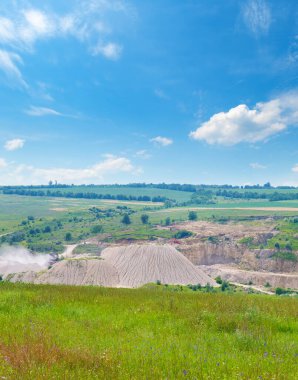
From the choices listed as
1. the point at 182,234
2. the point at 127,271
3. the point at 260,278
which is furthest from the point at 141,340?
the point at 182,234

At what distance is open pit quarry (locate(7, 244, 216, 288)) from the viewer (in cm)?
10456

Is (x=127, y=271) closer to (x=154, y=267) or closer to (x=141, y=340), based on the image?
(x=154, y=267)

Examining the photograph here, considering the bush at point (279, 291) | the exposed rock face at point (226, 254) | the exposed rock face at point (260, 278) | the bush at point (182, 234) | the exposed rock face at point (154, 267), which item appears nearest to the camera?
the bush at point (279, 291)

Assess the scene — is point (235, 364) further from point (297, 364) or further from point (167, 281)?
point (167, 281)

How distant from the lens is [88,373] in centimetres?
625

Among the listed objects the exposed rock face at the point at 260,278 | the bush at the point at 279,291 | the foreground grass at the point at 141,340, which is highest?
the foreground grass at the point at 141,340

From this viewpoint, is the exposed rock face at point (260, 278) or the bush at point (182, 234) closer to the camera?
the exposed rock face at point (260, 278)

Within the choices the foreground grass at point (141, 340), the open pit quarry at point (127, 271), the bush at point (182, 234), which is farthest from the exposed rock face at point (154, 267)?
the foreground grass at point (141, 340)

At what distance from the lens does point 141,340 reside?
8734 millimetres

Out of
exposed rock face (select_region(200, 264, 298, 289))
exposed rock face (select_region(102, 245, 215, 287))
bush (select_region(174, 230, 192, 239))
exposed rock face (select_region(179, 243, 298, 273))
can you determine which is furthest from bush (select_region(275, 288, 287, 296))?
bush (select_region(174, 230, 192, 239))

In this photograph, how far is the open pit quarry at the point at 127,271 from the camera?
104562mm

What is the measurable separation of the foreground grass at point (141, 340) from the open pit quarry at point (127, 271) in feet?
302

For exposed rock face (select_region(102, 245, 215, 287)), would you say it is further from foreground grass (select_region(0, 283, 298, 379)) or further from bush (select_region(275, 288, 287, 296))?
foreground grass (select_region(0, 283, 298, 379))

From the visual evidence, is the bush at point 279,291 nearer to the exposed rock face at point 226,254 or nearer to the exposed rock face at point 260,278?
the exposed rock face at point 260,278
